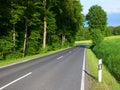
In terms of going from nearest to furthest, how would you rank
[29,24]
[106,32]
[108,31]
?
[29,24] < [106,32] < [108,31]

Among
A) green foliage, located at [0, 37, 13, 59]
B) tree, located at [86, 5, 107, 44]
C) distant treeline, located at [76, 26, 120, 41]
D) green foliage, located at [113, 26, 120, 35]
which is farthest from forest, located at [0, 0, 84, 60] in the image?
green foliage, located at [113, 26, 120, 35]

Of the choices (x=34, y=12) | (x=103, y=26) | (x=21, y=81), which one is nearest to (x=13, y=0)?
(x=34, y=12)

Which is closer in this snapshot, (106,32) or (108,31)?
(106,32)

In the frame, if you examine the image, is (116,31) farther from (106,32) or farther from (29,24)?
(29,24)

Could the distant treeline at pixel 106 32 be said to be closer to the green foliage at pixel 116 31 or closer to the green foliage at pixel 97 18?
the green foliage at pixel 116 31

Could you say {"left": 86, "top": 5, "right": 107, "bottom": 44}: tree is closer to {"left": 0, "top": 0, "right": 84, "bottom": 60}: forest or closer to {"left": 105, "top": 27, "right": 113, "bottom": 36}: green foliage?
{"left": 0, "top": 0, "right": 84, "bottom": 60}: forest

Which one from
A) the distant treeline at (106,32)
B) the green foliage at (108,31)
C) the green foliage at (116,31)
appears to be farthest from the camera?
the green foliage at (116,31)

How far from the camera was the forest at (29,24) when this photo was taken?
116 feet

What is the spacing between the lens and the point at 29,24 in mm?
42906

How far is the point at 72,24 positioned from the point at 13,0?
137ft

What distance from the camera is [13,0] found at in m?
36.2

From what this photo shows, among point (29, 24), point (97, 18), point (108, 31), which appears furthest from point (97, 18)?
point (29, 24)

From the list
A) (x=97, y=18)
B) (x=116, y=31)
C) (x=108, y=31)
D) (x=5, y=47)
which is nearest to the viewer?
(x=5, y=47)

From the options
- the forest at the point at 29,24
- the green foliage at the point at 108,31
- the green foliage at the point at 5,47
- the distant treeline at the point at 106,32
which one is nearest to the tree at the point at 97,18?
the forest at the point at 29,24
